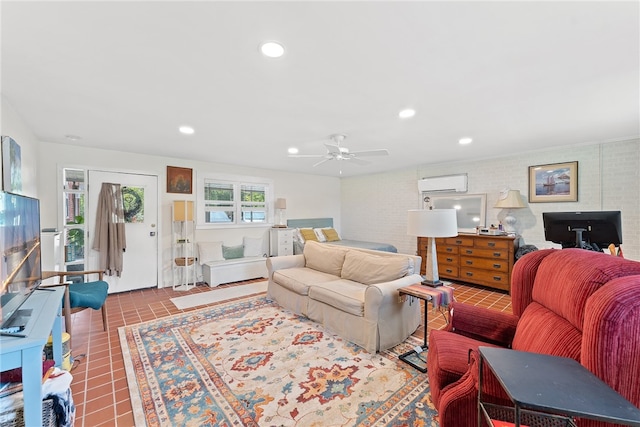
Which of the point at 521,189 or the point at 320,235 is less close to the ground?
the point at 521,189

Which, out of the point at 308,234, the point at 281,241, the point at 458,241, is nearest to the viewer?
the point at 458,241

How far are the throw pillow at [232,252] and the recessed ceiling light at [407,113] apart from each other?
397 cm

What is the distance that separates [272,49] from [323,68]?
14.9 inches

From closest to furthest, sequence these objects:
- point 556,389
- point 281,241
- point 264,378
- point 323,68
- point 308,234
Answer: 1. point 556,389
2. point 323,68
3. point 264,378
4. point 281,241
5. point 308,234

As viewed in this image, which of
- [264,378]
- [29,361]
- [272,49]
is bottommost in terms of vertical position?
[264,378]

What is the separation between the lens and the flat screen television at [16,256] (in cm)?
140

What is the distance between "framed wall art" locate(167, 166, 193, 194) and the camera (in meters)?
4.63

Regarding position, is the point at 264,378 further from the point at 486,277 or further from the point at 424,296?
the point at 486,277

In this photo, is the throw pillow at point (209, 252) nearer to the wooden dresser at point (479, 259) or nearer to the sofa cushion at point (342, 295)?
the sofa cushion at point (342, 295)

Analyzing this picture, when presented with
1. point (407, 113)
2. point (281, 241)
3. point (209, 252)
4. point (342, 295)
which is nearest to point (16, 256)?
point (342, 295)

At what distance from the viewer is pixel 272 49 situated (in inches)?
62.1

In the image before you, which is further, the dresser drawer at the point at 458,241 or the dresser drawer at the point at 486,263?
the dresser drawer at the point at 458,241

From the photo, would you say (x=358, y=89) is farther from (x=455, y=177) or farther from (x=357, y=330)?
(x=455, y=177)

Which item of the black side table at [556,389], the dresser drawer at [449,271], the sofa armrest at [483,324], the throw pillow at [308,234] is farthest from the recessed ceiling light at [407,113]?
the throw pillow at [308,234]
